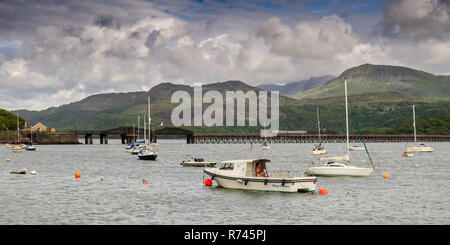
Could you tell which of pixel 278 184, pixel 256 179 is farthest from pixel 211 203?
pixel 278 184

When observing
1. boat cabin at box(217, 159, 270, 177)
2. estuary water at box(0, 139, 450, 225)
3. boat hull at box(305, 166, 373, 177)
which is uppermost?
boat cabin at box(217, 159, 270, 177)

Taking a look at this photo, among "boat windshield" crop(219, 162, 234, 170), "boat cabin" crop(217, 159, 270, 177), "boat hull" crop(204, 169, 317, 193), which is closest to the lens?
"boat hull" crop(204, 169, 317, 193)

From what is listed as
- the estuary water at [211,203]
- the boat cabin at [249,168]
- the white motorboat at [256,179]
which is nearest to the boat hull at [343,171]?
the estuary water at [211,203]

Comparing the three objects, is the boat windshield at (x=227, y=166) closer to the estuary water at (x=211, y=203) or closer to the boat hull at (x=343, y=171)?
the estuary water at (x=211, y=203)

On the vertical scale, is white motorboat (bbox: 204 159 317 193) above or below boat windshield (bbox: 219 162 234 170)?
below

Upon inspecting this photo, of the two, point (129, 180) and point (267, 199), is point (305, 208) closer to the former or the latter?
point (267, 199)

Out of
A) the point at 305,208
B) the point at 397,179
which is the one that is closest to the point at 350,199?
the point at 305,208

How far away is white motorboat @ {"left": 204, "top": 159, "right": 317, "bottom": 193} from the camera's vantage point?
178 feet

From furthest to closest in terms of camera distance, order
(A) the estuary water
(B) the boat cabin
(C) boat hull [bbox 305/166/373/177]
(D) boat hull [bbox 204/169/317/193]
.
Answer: (C) boat hull [bbox 305/166/373/177] < (B) the boat cabin < (D) boat hull [bbox 204/169/317/193] < (A) the estuary water

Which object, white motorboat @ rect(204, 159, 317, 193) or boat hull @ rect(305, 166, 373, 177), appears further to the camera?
boat hull @ rect(305, 166, 373, 177)

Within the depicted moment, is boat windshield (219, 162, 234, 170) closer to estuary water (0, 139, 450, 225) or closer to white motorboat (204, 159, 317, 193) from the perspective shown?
white motorboat (204, 159, 317, 193)

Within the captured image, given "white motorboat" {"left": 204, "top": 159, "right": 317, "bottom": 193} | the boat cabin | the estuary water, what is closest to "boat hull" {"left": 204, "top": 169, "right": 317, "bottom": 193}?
"white motorboat" {"left": 204, "top": 159, "right": 317, "bottom": 193}

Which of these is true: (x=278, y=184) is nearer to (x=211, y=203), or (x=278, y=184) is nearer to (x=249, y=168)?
(x=249, y=168)

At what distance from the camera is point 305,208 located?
47.1 metres
